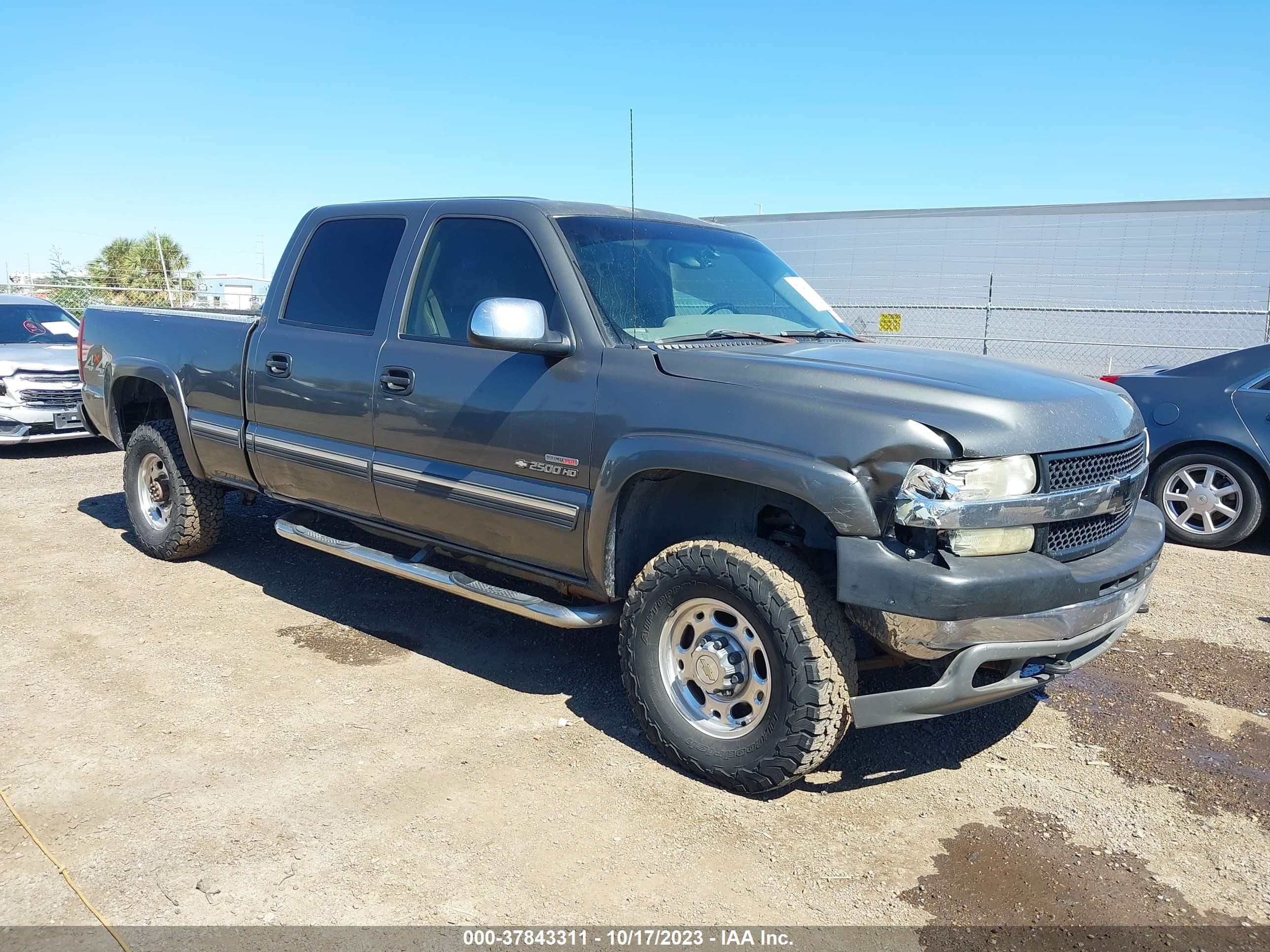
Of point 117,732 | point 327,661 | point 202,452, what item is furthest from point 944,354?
point 202,452

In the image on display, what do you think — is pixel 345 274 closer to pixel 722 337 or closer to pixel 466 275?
pixel 466 275

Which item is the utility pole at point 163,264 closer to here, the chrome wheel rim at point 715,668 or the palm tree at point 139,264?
the palm tree at point 139,264

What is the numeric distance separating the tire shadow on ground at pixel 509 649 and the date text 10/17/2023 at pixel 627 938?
2.68 feet

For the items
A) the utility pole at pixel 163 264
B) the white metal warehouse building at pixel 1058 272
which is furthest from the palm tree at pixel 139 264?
the white metal warehouse building at pixel 1058 272

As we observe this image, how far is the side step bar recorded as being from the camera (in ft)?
12.3

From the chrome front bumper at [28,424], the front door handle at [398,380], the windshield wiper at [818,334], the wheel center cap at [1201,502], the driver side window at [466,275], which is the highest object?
the driver side window at [466,275]

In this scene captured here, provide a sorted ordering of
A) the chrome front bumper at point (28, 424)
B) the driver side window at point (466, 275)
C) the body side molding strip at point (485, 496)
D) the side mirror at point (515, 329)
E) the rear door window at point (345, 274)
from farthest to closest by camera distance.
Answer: the chrome front bumper at point (28, 424), the rear door window at point (345, 274), the driver side window at point (466, 275), the body side molding strip at point (485, 496), the side mirror at point (515, 329)

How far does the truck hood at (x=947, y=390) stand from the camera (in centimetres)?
300

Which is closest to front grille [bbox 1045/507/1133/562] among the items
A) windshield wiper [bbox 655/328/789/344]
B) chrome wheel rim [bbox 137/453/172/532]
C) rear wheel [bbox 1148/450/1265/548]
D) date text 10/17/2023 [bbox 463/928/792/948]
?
windshield wiper [bbox 655/328/789/344]

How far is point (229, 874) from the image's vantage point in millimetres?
2869

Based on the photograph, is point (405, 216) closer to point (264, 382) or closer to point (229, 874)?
→ point (264, 382)

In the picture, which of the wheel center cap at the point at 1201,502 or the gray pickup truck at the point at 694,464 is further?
the wheel center cap at the point at 1201,502

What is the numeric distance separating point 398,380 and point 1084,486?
9.09ft

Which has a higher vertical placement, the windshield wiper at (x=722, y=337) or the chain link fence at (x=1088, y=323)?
the windshield wiper at (x=722, y=337)
